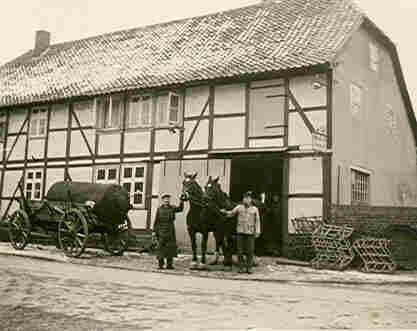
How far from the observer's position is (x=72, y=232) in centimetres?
1402

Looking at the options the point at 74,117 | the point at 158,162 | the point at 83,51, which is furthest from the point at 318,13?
the point at 83,51

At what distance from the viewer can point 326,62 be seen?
49.1ft

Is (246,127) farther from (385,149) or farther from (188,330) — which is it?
(188,330)

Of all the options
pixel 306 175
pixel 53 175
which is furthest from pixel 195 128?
pixel 53 175

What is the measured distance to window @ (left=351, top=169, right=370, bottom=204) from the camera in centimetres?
1672

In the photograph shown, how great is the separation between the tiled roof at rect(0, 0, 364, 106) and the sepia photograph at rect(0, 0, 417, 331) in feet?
0.27

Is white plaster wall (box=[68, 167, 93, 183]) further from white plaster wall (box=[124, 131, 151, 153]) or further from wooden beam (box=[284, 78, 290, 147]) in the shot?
wooden beam (box=[284, 78, 290, 147])

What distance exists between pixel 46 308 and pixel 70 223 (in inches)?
283

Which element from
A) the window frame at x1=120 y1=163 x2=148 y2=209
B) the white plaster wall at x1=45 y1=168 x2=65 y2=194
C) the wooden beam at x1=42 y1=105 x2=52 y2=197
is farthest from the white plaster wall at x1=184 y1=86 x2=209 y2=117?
the wooden beam at x1=42 y1=105 x2=52 y2=197

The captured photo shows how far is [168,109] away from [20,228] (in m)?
5.71

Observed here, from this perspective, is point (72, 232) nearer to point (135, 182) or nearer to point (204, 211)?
point (204, 211)

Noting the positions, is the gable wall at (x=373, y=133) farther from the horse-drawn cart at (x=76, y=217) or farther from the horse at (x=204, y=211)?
the horse-drawn cart at (x=76, y=217)

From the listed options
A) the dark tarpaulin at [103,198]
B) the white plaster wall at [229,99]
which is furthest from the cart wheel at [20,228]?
the white plaster wall at [229,99]

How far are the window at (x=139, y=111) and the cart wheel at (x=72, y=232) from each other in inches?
217
